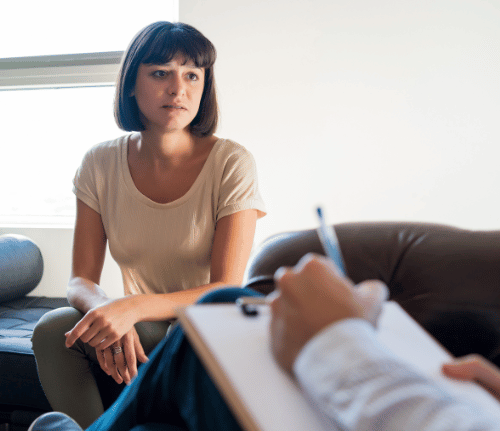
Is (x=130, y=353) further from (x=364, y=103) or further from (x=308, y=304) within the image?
(x=364, y=103)

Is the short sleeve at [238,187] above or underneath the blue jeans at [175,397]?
above

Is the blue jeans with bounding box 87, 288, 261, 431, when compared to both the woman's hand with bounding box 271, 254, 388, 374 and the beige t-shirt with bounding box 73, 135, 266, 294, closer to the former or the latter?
the woman's hand with bounding box 271, 254, 388, 374

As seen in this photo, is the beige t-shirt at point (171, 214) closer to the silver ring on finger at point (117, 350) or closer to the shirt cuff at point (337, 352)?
the silver ring on finger at point (117, 350)

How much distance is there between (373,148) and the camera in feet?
5.76

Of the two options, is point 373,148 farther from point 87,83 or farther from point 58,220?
point 58,220

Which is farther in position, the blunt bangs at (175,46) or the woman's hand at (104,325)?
the blunt bangs at (175,46)

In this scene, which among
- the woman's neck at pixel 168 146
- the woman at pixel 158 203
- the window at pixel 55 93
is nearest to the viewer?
the woman at pixel 158 203

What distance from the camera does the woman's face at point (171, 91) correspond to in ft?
3.67

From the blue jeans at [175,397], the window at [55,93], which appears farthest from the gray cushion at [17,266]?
the blue jeans at [175,397]

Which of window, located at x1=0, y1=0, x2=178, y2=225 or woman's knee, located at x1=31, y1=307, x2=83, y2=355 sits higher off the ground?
window, located at x1=0, y1=0, x2=178, y2=225

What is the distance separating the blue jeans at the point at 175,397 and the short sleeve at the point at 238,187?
521mm

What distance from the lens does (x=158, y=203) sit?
113cm

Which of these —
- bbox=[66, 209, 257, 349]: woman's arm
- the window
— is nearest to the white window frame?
the window

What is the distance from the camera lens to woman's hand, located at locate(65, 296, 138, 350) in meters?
0.84
